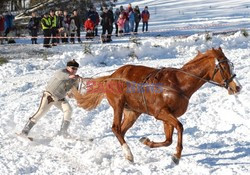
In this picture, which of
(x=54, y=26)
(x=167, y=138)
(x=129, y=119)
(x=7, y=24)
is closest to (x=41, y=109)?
(x=129, y=119)

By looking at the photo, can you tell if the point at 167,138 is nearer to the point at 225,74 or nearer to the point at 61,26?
the point at 225,74

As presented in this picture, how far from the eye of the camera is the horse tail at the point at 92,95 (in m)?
7.93

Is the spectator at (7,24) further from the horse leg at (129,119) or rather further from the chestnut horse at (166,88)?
the horse leg at (129,119)

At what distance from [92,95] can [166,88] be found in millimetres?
1691

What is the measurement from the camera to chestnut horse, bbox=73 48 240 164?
6836mm

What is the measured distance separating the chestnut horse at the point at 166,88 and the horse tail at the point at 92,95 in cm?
27

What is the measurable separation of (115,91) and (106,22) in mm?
11364

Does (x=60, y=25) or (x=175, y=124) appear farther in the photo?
(x=60, y=25)

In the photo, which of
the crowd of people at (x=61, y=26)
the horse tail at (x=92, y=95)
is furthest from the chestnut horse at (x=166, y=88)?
the crowd of people at (x=61, y=26)

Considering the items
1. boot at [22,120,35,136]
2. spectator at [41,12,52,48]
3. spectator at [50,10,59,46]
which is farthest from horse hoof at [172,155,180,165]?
spectator at [41,12,52,48]

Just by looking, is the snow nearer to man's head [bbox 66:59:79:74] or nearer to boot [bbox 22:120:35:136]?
boot [bbox 22:120:35:136]

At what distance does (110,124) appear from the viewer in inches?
353

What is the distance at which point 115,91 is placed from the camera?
750 centimetres

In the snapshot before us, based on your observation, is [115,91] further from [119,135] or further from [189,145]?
[189,145]
